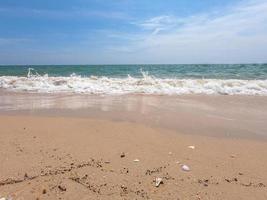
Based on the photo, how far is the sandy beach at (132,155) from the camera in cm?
249

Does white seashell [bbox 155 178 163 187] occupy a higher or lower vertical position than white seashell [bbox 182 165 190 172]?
lower

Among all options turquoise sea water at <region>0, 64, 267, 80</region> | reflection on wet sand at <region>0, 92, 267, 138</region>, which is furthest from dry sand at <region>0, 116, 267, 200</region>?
turquoise sea water at <region>0, 64, 267, 80</region>

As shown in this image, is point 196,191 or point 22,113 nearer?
point 196,191

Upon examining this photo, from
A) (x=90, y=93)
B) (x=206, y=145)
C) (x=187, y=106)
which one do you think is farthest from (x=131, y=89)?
(x=206, y=145)

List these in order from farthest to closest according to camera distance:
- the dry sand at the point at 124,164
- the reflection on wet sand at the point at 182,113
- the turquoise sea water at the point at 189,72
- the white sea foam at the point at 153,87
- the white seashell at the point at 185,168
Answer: the turquoise sea water at the point at 189,72
the white sea foam at the point at 153,87
the reflection on wet sand at the point at 182,113
the white seashell at the point at 185,168
the dry sand at the point at 124,164

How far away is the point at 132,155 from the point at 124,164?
265 mm

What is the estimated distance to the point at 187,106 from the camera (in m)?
6.47

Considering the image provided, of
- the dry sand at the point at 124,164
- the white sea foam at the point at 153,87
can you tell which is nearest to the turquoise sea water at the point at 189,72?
the white sea foam at the point at 153,87

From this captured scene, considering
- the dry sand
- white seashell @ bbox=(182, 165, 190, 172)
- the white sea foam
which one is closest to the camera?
the dry sand

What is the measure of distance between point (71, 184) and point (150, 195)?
713mm

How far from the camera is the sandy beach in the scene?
2486mm

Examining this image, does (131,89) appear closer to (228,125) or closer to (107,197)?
(228,125)

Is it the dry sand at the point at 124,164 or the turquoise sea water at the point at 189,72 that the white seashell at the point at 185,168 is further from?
the turquoise sea water at the point at 189,72

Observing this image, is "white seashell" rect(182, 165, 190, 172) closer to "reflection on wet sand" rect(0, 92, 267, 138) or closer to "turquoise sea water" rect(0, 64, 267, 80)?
"reflection on wet sand" rect(0, 92, 267, 138)
